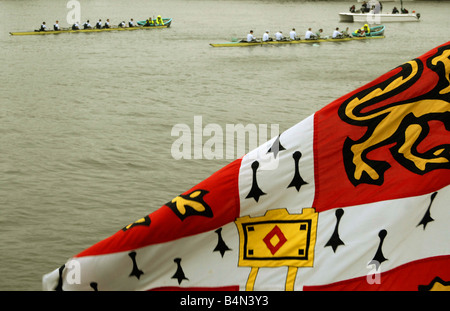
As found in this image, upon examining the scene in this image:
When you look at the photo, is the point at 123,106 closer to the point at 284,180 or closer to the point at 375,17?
the point at 284,180

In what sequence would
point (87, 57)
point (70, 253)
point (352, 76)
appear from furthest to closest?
point (87, 57)
point (352, 76)
point (70, 253)

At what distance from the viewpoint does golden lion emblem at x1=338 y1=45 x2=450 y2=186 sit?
364cm

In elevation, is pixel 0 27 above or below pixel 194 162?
above

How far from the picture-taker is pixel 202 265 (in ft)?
12.3

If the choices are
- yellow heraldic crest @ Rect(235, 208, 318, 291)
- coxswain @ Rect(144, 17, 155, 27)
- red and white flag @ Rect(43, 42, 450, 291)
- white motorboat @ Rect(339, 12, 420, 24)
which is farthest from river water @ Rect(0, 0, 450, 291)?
yellow heraldic crest @ Rect(235, 208, 318, 291)

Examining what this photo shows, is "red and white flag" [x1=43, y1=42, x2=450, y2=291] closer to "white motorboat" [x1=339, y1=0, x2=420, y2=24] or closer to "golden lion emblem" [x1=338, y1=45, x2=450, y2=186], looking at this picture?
"golden lion emblem" [x1=338, y1=45, x2=450, y2=186]

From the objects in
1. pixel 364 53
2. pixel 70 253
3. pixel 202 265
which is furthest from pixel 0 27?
pixel 202 265

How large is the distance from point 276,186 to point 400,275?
87cm

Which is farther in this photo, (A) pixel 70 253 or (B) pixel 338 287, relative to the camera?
(A) pixel 70 253

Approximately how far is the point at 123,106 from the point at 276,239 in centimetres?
2519

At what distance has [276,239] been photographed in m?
3.72

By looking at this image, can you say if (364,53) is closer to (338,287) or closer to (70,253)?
(70,253)

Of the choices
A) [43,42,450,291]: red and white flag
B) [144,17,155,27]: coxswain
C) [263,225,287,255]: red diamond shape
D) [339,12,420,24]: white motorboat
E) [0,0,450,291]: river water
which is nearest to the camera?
[43,42,450,291]: red and white flag
